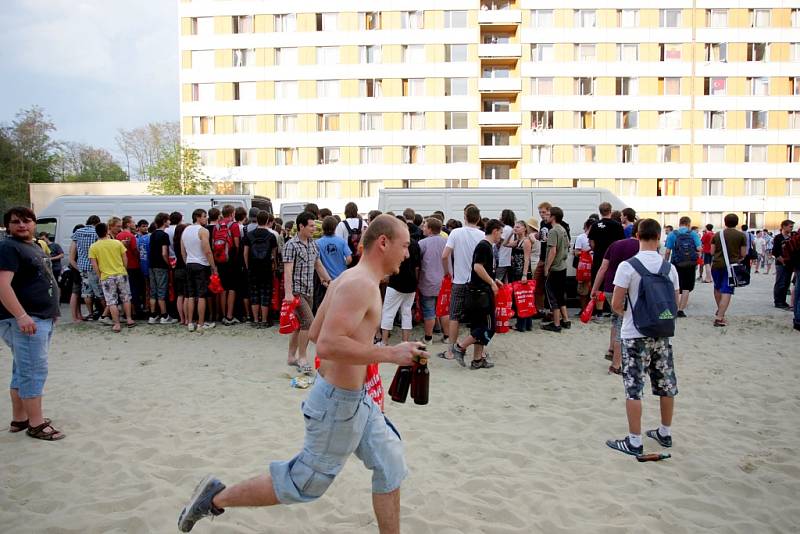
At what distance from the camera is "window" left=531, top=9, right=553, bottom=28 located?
40.2 m

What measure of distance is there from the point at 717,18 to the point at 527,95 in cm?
1549

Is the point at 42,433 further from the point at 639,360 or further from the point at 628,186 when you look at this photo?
the point at 628,186

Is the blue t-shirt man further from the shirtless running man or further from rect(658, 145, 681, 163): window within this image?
rect(658, 145, 681, 163): window

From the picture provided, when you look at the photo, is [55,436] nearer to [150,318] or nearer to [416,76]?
[150,318]

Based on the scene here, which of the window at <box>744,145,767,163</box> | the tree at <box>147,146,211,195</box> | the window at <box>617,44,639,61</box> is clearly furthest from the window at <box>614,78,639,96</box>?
the tree at <box>147,146,211,195</box>

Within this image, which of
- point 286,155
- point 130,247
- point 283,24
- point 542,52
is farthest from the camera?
point 286,155

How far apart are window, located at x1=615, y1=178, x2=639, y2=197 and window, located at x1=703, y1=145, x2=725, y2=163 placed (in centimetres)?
555

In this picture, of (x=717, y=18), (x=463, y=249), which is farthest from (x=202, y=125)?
(x=717, y=18)

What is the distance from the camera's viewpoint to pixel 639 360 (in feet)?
14.9

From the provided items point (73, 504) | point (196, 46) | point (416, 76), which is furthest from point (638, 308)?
point (196, 46)

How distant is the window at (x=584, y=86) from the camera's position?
4022cm

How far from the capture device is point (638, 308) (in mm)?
4535

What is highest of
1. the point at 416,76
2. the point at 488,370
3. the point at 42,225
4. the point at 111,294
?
the point at 416,76

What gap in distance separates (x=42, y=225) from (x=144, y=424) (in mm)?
12271
